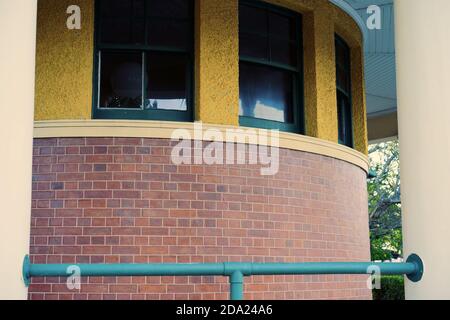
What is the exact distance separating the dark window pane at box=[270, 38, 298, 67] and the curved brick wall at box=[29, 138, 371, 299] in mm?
1386

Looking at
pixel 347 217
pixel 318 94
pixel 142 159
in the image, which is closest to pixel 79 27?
pixel 142 159

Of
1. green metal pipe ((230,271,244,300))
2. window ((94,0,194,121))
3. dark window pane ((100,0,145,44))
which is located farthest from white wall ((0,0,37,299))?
dark window pane ((100,0,145,44))

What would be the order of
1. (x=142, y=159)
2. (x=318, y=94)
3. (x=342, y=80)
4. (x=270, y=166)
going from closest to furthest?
(x=142, y=159)
(x=270, y=166)
(x=318, y=94)
(x=342, y=80)

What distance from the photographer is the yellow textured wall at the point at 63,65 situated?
22.0ft

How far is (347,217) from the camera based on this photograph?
805 centimetres

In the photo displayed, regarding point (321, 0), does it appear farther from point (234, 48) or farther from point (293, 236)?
point (293, 236)

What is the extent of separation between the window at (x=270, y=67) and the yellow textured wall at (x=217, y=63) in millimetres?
276

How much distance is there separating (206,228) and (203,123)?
1.11 meters

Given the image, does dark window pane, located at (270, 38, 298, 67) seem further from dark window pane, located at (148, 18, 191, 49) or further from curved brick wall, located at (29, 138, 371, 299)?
curved brick wall, located at (29, 138, 371, 299)

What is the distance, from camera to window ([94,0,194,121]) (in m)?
6.91

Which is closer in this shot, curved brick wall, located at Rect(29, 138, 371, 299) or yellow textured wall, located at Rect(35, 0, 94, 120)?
curved brick wall, located at Rect(29, 138, 371, 299)

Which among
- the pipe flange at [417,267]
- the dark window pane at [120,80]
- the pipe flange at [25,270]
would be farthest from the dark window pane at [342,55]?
the pipe flange at [25,270]

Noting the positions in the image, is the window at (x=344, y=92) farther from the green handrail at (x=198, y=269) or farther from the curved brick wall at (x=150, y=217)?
the green handrail at (x=198, y=269)

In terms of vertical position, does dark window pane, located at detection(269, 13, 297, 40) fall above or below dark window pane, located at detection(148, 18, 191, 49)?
above
